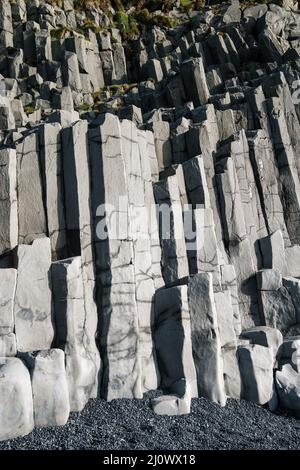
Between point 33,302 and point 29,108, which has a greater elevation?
point 29,108

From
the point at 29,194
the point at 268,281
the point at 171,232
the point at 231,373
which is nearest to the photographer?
the point at 231,373

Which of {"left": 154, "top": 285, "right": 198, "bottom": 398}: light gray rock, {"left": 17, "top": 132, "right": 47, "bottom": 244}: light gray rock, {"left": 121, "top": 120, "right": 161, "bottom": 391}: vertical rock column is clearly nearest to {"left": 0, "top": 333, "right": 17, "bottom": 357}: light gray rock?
{"left": 17, "top": 132, "right": 47, "bottom": 244}: light gray rock

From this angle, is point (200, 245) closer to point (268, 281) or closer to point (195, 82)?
point (268, 281)

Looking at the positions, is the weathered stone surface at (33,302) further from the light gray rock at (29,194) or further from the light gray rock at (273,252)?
the light gray rock at (273,252)

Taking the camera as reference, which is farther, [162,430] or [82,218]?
[82,218]

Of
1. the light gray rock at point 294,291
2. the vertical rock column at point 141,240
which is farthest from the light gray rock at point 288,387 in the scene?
the vertical rock column at point 141,240

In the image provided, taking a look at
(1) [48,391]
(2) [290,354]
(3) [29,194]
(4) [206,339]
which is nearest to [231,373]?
(4) [206,339]

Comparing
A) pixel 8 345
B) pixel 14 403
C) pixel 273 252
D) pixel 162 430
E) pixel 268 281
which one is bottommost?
pixel 162 430

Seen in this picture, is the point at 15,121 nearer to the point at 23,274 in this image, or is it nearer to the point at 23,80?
the point at 23,80

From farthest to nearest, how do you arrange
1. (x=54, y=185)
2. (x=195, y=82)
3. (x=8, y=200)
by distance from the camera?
1. (x=195, y=82)
2. (x=54, y=185)
3. (x=8, y=200)
